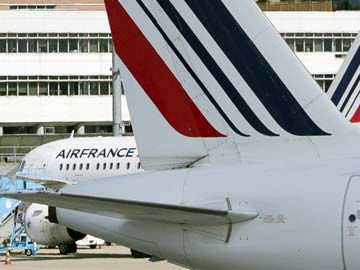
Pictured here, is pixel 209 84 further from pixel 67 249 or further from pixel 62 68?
pixel 62 68

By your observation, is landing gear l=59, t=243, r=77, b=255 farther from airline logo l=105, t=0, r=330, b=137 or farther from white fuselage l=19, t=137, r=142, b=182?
airline logo l=105, t=0, r=330, b=137

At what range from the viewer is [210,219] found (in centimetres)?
1279

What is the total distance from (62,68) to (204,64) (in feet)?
240

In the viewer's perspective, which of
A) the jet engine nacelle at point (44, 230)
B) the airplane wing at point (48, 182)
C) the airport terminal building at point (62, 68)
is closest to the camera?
the jet engine nacelle at point (44, 230)

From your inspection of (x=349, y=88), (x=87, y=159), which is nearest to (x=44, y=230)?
(x=87, y=159)

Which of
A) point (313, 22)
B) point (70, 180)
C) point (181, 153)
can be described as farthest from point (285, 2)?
point (181, 153)

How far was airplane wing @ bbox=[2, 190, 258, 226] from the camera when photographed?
41.1 ft

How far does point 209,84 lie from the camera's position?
13.8 m

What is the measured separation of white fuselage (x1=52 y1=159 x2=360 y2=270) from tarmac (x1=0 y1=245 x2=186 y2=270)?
14521 mm

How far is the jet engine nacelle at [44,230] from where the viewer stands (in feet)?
122

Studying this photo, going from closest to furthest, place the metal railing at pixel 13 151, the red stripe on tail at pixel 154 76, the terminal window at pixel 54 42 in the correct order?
1. the red stripe on tail at pixel 154 76
2. the metal railing at pixel 13 151
3. the terminal window at pixel 54 42

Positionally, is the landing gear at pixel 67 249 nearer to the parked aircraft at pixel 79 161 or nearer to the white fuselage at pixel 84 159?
the parked aircraft at pixel 79 161

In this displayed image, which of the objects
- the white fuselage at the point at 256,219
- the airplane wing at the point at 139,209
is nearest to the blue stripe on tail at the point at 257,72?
the white fuselage at the point at 256,219

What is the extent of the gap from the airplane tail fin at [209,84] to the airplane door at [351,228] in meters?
1.09
